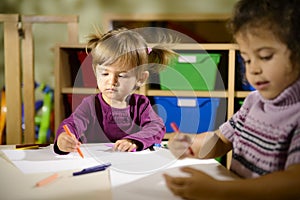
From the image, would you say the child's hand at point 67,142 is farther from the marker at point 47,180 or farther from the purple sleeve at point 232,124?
the purple sleeve at point 232,124

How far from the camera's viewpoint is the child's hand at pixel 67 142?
69cm

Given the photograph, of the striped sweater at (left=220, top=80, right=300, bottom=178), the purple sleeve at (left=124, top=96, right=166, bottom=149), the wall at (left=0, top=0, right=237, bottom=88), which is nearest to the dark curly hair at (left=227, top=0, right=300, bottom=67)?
the striped sweater at (left=220, top=80, right=300, bottom=178)

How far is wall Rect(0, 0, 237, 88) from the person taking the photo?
2.48 m

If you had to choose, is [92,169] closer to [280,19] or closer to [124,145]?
[124,145]

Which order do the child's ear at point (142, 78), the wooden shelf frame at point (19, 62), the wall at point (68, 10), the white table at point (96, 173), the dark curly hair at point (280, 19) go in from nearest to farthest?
the dark curly hair at point (280, 19)
the white table at point (96, 173)
the child's ear at point (142, 78)
the wooden shelf frame at point (19, 62)
the wall at point (68, 10)

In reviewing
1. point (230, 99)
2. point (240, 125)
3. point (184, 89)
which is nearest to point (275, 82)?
point (240, 125)

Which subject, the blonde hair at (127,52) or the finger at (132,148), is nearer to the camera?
the blonde hair at (127,52)

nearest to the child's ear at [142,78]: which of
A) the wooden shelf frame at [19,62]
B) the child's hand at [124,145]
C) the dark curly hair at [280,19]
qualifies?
the child's hand at [124,145]

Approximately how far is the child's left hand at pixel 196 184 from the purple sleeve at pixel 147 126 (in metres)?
0.24

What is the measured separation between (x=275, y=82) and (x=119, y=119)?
0.31 metres

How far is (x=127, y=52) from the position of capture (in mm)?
620

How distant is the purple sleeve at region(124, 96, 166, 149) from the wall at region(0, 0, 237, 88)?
6.01 feet

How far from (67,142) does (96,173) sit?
0.11 meters

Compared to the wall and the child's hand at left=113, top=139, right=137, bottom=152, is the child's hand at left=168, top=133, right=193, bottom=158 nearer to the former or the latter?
the child's hand at left=113, top=139, right=137, bottom=152
